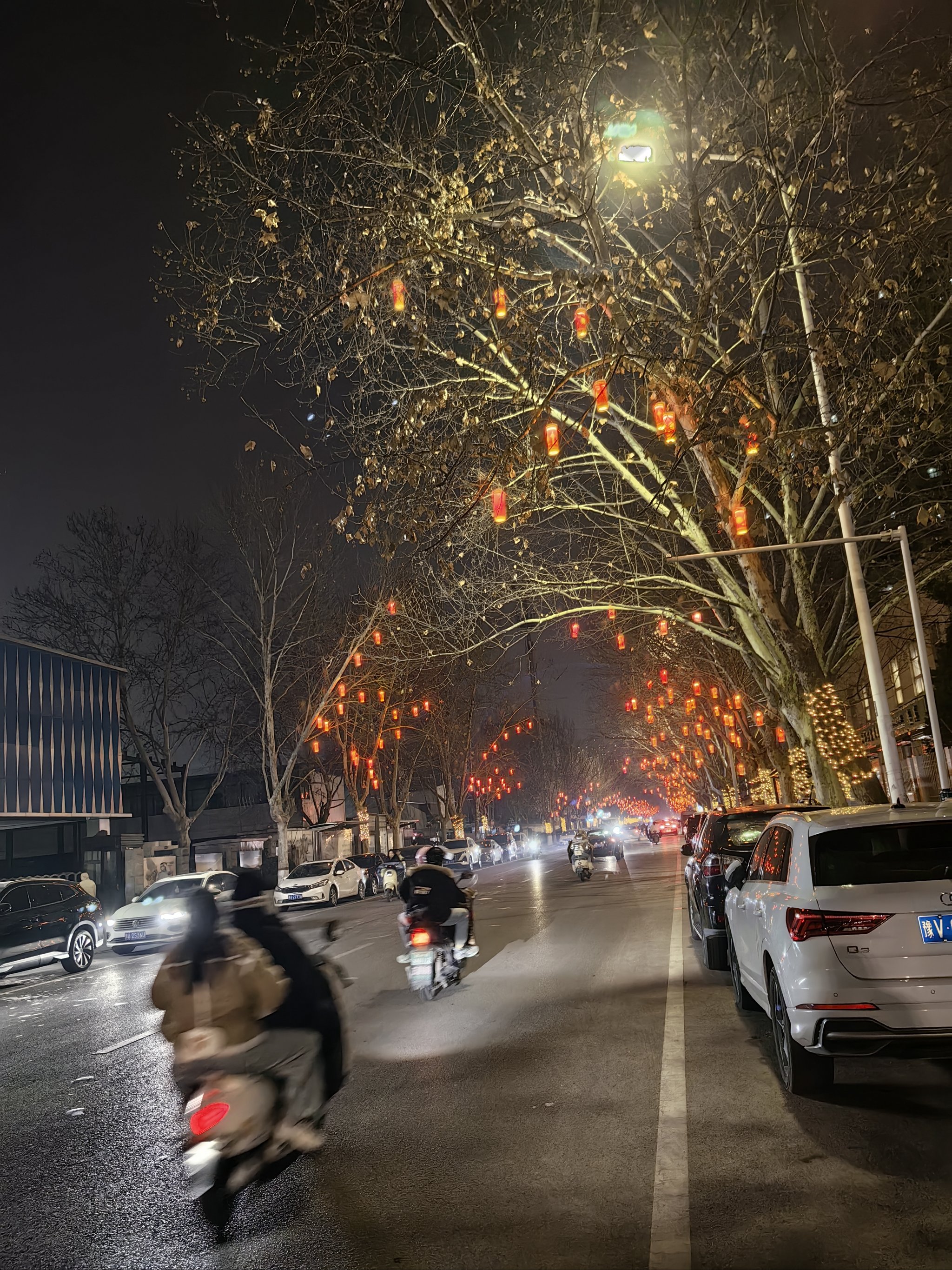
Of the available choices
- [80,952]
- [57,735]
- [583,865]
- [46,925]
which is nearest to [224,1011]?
[46,925]

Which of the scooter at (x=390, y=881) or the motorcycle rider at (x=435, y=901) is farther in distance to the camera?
the scooter at (x=390, y=881)

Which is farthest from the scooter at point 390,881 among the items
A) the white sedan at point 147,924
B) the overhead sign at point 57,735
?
the white sedan at point 147,924

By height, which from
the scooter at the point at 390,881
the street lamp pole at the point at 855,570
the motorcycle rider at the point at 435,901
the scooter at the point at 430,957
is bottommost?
the scooter at the point at 390,881

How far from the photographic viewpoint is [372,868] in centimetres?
3741

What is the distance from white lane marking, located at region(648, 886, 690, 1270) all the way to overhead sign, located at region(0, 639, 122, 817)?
27.6 m

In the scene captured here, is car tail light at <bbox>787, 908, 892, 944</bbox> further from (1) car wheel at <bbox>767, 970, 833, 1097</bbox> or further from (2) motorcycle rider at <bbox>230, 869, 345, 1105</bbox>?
(2) motorcycle rider at <bbox>230, 869, 345, 1105</bbox>

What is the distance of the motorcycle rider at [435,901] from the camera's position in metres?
10.5

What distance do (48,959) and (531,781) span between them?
318ft

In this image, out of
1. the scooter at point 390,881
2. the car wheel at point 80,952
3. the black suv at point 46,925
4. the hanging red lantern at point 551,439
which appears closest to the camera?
the hanging red lantern at point 551,439

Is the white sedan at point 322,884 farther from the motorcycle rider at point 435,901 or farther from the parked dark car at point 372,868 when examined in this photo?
the motorcycle rider at point 435,901

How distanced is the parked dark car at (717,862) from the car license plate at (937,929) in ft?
13.9

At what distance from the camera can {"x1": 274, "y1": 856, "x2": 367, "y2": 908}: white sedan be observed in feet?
98.5

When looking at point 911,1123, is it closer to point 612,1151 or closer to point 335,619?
point 612,1151

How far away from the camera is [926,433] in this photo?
15.7m
